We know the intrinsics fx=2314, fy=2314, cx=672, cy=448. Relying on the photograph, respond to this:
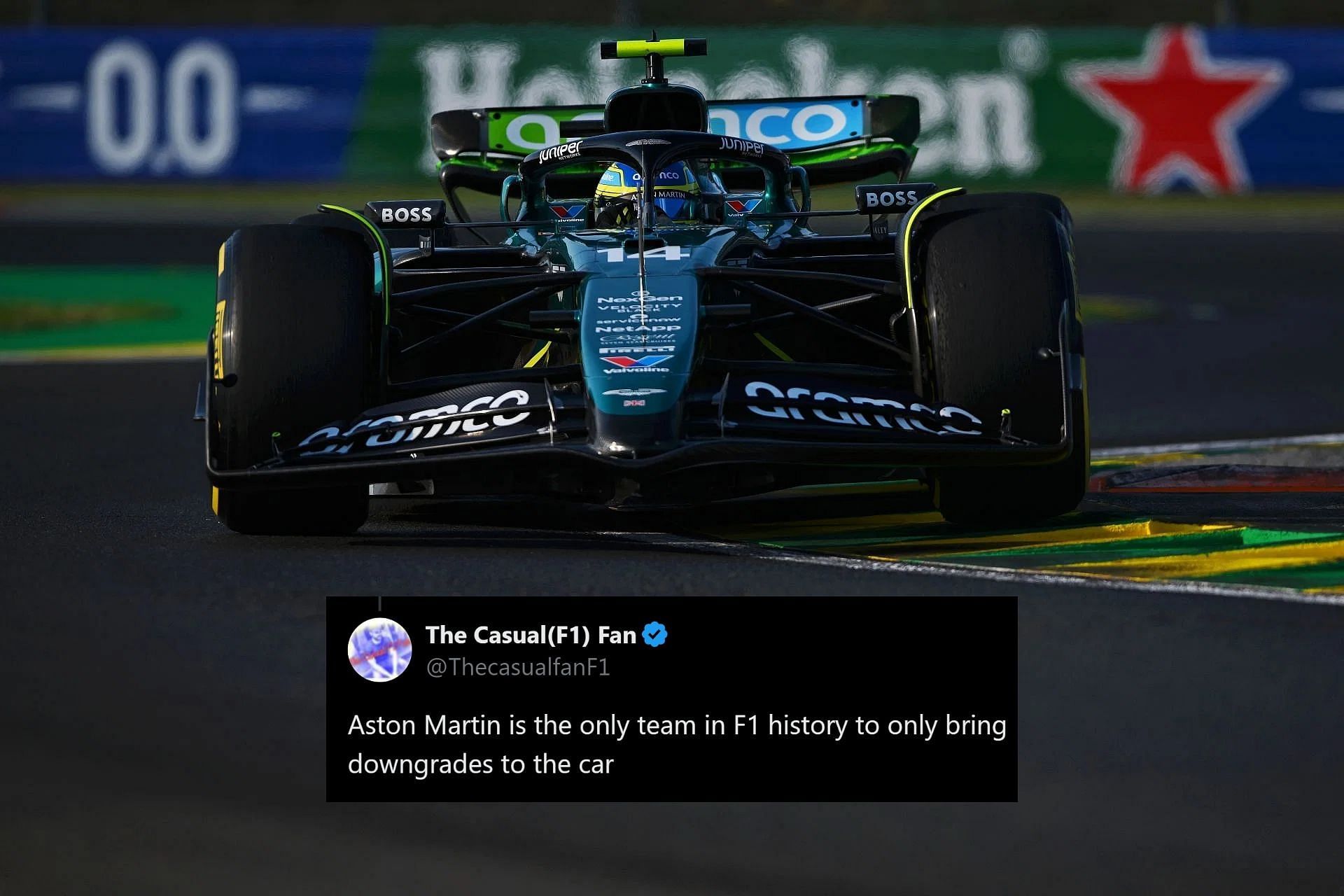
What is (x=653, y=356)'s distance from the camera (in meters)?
6.55

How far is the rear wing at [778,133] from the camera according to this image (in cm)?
944

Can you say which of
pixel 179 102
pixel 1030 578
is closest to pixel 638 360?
pixel 1030 578

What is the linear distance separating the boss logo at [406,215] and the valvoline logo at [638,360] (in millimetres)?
1278

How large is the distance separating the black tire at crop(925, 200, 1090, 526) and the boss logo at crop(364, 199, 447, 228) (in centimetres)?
166

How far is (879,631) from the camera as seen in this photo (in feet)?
17.7

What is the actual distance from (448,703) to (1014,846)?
1.29m

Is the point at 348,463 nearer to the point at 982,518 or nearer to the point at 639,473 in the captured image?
the point at 639,473

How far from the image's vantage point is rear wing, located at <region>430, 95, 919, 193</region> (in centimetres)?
944

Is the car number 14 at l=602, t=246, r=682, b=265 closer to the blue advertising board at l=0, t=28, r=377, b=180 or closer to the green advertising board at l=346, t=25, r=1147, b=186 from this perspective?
the green advertising board at l=346, t=25, r=1147, b=186

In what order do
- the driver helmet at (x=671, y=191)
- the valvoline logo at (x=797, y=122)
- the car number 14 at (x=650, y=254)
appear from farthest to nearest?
the valvoline logo at (x=797, y=122) < the driver helmet at (x=671, y=191) < the car number 14 at (x=650, y=254)

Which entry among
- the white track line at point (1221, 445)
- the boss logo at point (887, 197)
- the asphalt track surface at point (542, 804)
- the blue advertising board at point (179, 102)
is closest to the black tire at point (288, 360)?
the asphalt track surface at point (542, 804)

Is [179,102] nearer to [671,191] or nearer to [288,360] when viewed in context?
[671,191]
